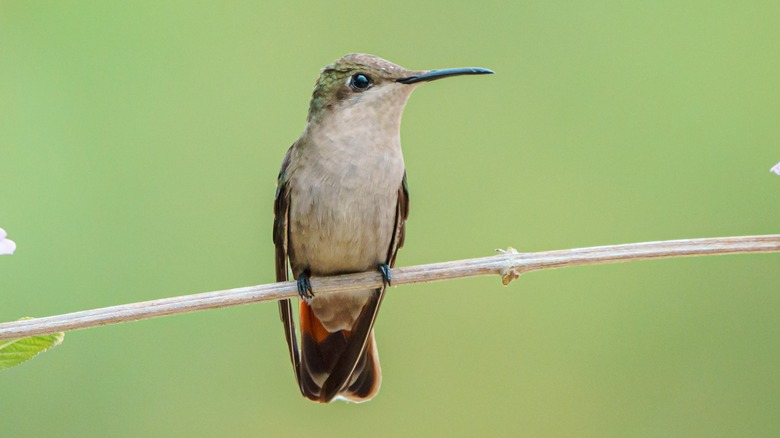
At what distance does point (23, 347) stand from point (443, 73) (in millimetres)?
934

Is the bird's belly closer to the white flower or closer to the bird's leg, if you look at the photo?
the bird's leg

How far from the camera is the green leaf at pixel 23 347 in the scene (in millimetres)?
1314

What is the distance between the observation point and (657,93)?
335 cm

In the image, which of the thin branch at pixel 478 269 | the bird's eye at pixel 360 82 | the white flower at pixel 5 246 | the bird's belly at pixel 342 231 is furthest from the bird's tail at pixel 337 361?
the white flower at pixel 5 246

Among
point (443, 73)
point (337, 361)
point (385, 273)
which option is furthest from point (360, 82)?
point (337, 361)

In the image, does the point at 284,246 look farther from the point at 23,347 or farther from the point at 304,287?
the point at 23,347

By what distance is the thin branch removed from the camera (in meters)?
1.49

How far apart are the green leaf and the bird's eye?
0.92 meters

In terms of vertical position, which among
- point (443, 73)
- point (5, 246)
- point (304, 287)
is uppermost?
point (443, 73)

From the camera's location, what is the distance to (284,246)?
2.26 meters

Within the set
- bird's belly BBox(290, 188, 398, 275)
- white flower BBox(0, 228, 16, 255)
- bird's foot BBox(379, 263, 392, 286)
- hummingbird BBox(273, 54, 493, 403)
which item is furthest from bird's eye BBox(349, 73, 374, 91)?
white flower BBox(0, 228, 16, 255)

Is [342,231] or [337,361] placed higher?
[342,231]

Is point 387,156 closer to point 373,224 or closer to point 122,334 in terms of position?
point 373,224

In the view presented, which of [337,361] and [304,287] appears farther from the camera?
[337,361]
